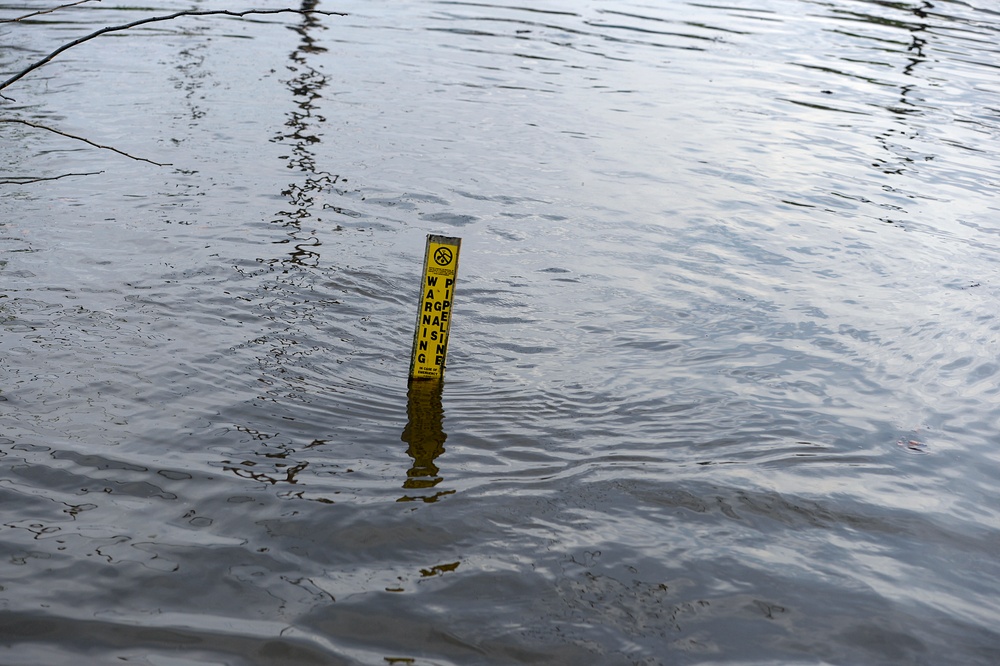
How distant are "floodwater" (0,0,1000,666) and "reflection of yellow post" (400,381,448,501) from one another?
2 cm

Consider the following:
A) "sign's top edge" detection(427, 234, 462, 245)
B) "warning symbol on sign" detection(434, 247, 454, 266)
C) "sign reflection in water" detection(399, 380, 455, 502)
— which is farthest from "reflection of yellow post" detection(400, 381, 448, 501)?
"sign's top edge" detection(427, 234, 462, 245)

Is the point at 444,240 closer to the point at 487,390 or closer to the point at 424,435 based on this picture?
the point at 487,390

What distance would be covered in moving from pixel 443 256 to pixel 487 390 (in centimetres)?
83

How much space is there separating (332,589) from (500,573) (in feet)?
2.19

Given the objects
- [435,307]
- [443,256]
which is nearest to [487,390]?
[435,307]

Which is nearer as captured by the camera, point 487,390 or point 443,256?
point 443,256

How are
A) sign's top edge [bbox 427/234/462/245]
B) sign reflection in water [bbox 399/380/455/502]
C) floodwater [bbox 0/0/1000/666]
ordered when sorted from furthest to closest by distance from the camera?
sign's top edge [bbox 427/234/462/245]
sign reflection in water [bbox 399/380/455/502]
floodwater [bbox 0/0/1000/666]

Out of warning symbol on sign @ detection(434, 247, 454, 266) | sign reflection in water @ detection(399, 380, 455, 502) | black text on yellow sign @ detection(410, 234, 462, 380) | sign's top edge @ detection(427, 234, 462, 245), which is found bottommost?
sign reflection in water @ detection(399, 380, 455, 502)

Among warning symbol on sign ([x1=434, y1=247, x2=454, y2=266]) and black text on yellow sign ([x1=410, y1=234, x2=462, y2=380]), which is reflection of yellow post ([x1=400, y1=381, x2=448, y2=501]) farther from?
warning symbol on sign ([x1=434, y1=247, x2=454, y2=266])

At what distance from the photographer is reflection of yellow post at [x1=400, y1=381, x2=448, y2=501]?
4.13m

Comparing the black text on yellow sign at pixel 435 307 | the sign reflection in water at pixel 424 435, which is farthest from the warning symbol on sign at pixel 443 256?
the sign reflection in water at pixel 424 435

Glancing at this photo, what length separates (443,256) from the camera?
4641 millimetres

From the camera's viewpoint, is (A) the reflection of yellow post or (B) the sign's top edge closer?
(A) the reflection of yellow post

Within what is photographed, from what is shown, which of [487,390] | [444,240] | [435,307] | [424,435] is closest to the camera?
[424,435]
